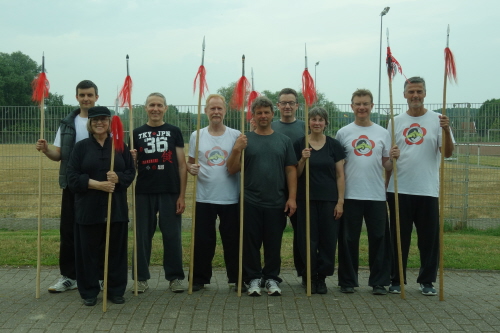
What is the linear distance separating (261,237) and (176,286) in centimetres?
110

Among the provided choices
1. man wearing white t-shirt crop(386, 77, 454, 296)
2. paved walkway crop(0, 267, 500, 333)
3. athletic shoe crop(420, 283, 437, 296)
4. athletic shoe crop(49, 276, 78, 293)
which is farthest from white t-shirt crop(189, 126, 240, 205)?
athletic shoe crop(420, 283, 437, 296)

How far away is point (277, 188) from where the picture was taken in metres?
6.41

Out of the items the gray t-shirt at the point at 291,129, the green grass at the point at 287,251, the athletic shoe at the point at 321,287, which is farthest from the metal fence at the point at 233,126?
the athletic shoe at the point at 321,287

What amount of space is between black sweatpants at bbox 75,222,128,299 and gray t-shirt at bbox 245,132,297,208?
1439 millimetres

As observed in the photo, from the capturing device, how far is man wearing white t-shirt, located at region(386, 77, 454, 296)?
6543 mm

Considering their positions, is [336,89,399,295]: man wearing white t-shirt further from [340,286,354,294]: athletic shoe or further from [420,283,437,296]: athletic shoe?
[420,283,437,296]: athletic shoe

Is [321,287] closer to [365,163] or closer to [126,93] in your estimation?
[365,163]

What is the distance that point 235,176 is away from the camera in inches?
260

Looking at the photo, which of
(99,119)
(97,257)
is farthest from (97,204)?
(99,119)

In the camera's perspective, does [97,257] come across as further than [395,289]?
No

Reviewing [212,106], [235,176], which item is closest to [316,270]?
[235,176]

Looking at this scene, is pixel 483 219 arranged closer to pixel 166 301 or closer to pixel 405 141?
pixel 405 141

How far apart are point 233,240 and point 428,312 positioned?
7.21 ft

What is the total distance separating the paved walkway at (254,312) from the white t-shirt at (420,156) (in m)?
1.22
